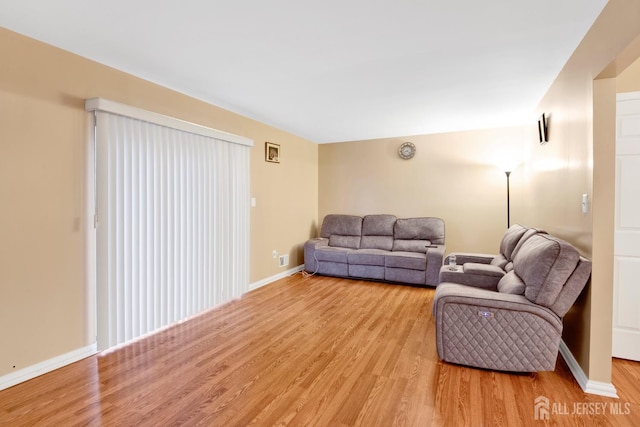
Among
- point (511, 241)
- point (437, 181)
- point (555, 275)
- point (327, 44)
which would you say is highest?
point (327, 44)

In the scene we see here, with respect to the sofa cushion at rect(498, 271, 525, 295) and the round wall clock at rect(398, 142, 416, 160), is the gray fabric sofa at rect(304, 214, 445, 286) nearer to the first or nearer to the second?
the round wall clock at rect(398, 142, 416, 160)

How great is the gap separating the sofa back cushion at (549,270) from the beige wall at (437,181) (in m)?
2.83

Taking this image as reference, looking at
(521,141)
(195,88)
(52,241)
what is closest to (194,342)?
(52,241)

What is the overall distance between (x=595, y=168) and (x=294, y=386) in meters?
2.31

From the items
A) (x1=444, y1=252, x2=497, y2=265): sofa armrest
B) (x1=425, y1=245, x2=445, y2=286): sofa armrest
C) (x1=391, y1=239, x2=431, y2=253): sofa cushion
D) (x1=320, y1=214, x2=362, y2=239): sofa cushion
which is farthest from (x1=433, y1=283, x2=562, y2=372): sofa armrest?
(x1=320, y1=214, x2=362, y2=239): sofa cushion

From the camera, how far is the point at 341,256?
4.82 meters

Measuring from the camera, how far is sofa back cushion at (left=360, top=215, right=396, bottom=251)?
506cm

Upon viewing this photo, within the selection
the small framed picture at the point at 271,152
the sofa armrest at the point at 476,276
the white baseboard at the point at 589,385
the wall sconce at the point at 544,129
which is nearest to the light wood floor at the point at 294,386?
the white baseboard at the point at 589,385

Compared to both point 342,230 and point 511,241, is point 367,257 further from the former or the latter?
point 511,241

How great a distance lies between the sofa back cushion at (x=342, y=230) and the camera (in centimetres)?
525

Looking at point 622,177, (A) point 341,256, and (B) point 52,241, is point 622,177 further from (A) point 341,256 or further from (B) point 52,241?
(B) point 52,241

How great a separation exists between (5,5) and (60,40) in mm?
382

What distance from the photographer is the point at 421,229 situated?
4.87 m

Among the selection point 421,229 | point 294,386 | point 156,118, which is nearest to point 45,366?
point 294,386
